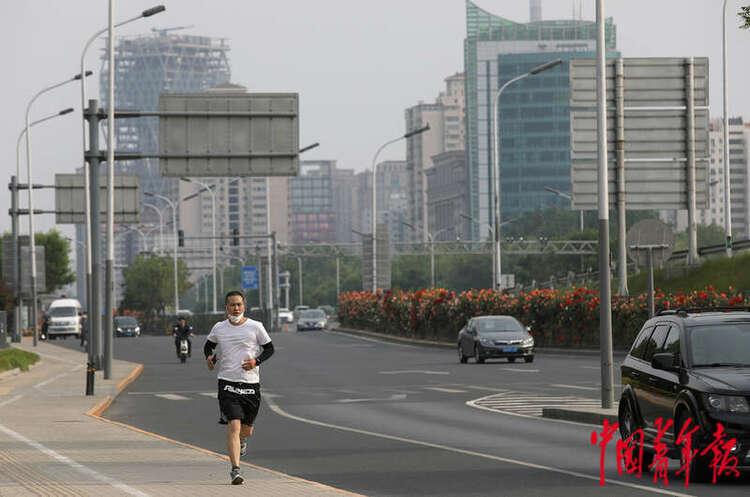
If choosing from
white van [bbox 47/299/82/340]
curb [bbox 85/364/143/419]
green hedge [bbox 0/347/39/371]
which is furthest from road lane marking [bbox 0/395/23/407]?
white van [bbox 47/299/82/340]

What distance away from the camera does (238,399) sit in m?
13.7

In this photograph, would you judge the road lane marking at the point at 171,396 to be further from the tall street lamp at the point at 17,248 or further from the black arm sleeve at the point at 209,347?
the tall street lamp at the point at 17,248

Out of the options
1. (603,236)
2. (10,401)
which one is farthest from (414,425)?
(10,401)

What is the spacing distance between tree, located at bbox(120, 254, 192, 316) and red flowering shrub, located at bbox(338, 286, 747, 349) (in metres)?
82.8

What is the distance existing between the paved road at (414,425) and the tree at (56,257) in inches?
3138

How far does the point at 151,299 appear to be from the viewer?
159625mm

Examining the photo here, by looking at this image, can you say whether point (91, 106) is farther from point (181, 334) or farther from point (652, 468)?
point (652, 468)

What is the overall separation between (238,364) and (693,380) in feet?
13.3

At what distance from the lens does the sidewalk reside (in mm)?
13227

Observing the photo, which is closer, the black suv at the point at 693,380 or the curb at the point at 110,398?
the black suv at the point at 693,380

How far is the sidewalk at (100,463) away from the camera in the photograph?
13.2 m

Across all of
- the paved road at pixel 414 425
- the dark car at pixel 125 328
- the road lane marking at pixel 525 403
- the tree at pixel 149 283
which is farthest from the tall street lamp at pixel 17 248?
the tree at pixel 149 283

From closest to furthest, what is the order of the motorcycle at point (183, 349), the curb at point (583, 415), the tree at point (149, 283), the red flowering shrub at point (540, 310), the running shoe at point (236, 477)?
the running shoe at point (236, 477) < the curb at point (583, 415) < the red flowering shrub at point (540, 310) < the motorcycle at point (183, 349) < the tree at point (149, 283)

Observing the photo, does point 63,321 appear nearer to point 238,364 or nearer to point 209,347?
point 209,347
